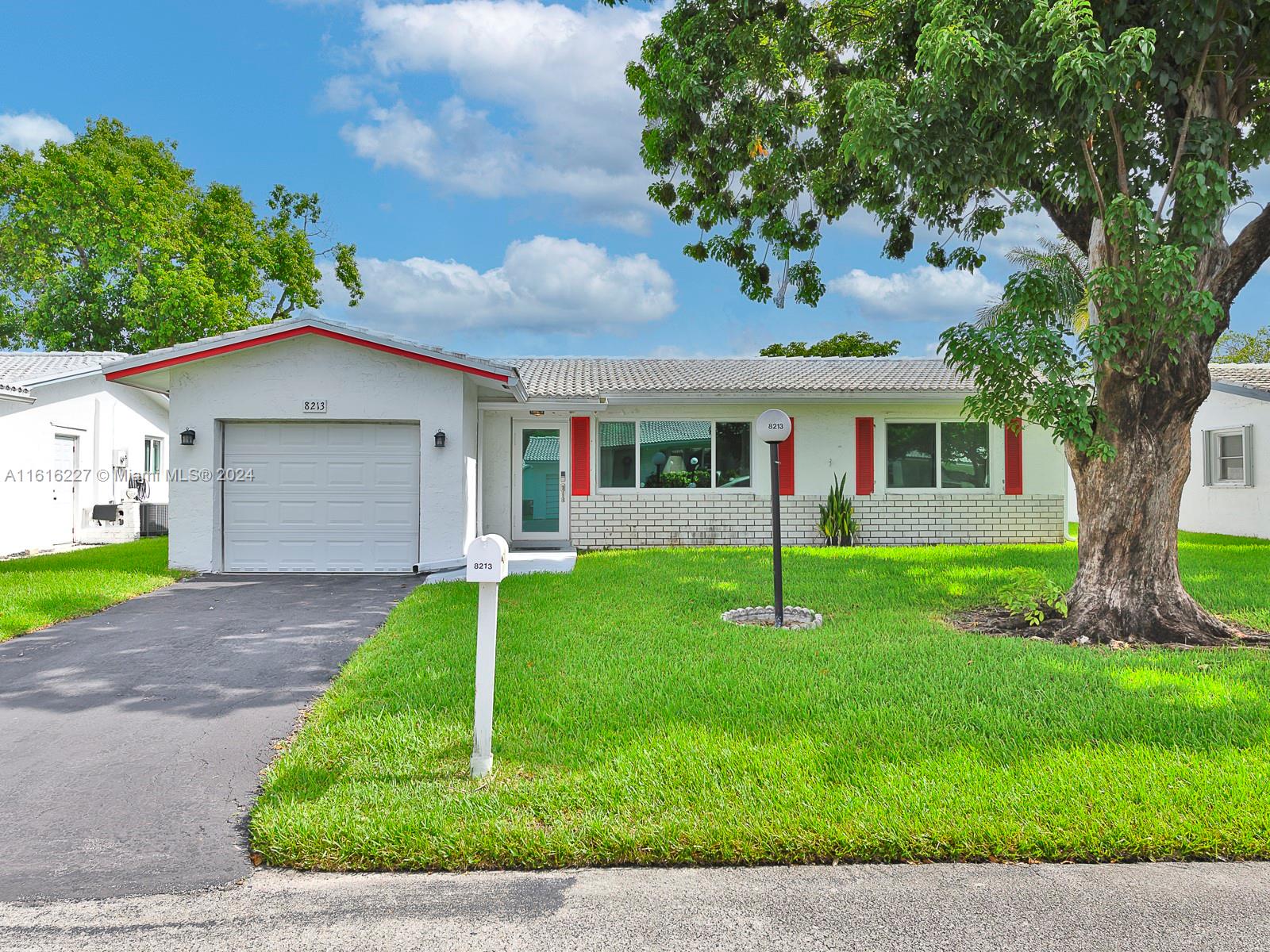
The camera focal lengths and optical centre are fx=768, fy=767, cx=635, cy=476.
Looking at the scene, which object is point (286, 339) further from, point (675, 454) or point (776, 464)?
point (776, 464)

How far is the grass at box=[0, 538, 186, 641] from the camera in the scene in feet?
25.9

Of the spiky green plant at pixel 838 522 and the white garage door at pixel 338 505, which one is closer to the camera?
the white garage door at pixel 338 505

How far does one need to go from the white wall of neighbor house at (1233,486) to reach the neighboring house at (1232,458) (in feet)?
0.05

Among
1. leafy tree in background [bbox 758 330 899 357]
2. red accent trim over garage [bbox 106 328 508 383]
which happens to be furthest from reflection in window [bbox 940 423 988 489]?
leafy tree in background [bbox 758 330 899 357]

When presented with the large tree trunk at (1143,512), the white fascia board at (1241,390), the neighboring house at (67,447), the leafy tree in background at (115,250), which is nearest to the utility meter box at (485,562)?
the large tree trunk at (1143,512)

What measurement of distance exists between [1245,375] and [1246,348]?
24114 mm

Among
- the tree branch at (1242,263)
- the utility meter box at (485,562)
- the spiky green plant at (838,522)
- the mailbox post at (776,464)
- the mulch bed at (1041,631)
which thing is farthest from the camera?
the spiky green plant at (838,522)

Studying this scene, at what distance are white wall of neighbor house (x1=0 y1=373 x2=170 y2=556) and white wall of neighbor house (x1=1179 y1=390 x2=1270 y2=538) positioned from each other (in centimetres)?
2200

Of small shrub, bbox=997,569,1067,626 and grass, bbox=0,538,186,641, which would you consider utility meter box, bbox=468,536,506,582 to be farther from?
grass, bbox=0,538,186,641

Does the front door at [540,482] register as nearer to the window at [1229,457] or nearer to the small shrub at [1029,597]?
the small shrub at [1029,597]

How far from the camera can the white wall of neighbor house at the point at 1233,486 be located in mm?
15109

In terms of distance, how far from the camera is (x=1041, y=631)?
716 cm

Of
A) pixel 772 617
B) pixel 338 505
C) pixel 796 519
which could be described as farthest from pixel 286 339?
pixel 796 519

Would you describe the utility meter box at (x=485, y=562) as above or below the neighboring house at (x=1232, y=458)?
below
